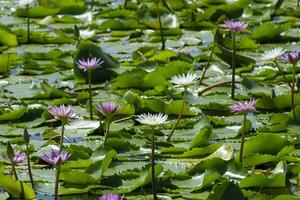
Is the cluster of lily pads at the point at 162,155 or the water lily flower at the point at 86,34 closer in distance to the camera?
the cluster of lily pads at the point at 162,155

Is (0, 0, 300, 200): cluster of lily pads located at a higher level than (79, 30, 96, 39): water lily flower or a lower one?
higher

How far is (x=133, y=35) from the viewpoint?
195 inches

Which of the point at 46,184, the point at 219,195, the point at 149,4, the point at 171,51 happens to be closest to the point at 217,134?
the point at 46,184

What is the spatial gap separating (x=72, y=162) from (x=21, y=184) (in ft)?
1.22

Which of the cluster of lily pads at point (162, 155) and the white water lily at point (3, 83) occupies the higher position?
the cluster of lily pads at point (162, 155)

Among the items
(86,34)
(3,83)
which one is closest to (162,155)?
(3,83)

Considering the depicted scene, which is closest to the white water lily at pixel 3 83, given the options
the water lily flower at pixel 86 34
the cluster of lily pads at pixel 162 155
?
the cluster of lily pads at pixel 162 155

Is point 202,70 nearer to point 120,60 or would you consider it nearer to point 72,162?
point 120,60

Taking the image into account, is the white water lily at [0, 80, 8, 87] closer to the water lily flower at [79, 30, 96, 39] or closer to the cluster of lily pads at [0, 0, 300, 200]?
the cluster of lily pads at [0, 0, 300, 200]

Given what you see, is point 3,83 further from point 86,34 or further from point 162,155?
point 162,155

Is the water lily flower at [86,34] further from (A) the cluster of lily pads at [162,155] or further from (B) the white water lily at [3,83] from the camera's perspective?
(A) the cluster of lily pads at [162,155]

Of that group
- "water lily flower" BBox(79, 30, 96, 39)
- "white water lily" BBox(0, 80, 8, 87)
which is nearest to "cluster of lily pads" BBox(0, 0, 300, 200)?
"white water lily" BBox(0, 80, 8, 87)

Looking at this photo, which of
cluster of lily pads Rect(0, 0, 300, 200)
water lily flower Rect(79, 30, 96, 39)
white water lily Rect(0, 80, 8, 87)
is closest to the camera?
cluster of lily pads Rect(0, 0, 300, 200)

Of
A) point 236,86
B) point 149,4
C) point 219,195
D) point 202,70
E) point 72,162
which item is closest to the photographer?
point 219,195
